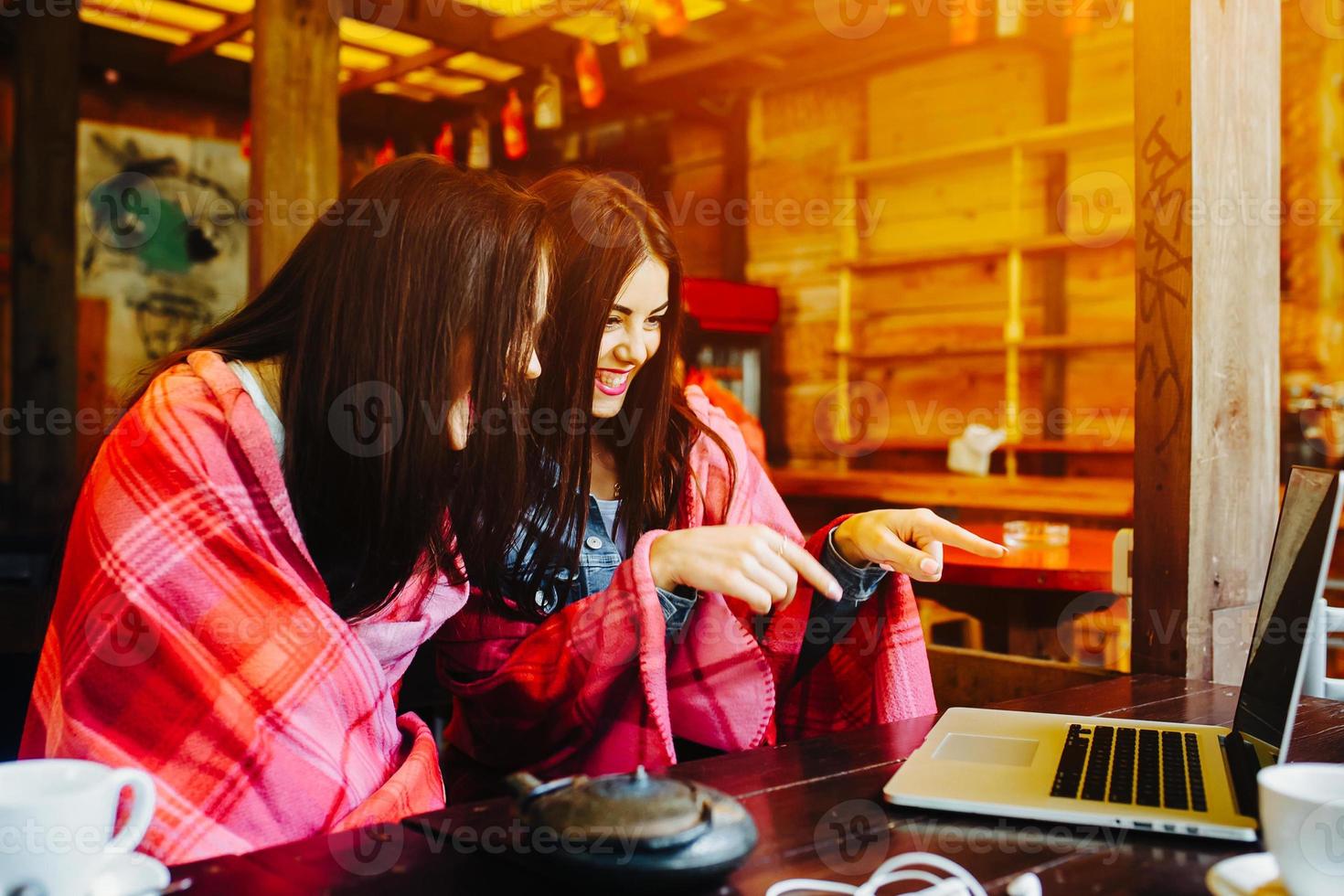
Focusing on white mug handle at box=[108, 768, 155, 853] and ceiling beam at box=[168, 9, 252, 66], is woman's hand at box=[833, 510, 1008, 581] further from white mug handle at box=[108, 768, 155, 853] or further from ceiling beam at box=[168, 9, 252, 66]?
ceiling beam at box=[168, 9, 252, 66]

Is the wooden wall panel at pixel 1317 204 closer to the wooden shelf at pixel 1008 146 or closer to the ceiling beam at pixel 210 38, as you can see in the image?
the wooden shelf at pixel 1008 146

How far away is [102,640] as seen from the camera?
118 centimetres

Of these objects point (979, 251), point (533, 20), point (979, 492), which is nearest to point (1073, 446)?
point (979, 492)

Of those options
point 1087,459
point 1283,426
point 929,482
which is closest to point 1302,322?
point 1283,426

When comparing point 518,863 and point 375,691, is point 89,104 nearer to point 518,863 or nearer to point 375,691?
point 375,691

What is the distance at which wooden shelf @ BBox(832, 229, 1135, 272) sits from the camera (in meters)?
5.28

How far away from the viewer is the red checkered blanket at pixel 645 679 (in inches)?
58.1

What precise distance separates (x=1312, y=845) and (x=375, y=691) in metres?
1.00

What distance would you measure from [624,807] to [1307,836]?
484mm

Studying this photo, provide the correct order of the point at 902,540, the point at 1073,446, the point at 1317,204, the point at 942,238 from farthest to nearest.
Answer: the point at 942,238 < the point at 1073,446 < the point at 1317,204 < the point at 902,540

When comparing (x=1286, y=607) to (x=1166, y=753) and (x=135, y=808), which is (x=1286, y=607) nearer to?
(x=1166, y=753)

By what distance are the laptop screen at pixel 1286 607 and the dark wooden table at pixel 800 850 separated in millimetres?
167

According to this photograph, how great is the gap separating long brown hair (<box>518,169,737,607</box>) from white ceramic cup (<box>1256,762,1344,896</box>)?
1232mm

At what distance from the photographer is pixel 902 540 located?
1.65 metres
